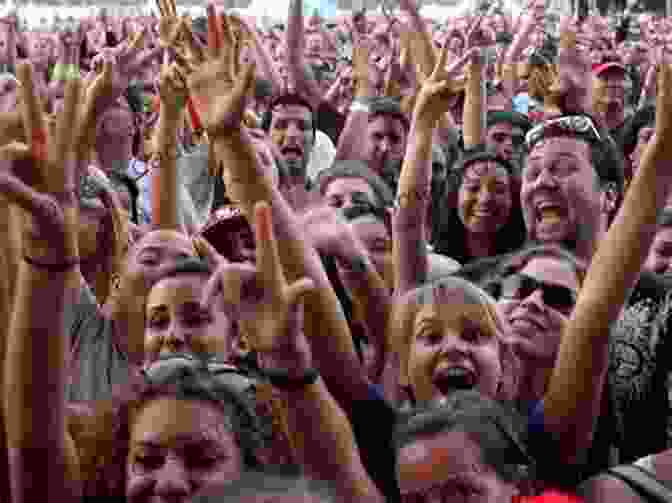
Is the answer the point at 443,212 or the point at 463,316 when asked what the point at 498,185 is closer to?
the point at 443,212

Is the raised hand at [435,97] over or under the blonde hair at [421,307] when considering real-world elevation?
over

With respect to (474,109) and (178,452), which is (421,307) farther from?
(474,109)

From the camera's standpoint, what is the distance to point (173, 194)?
354 centimetres

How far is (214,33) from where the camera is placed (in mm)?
3031

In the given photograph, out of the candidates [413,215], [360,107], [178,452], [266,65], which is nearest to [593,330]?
[178,452]

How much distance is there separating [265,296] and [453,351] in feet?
1.32

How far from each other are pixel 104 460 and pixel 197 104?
0.83 metres

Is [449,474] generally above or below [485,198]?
below

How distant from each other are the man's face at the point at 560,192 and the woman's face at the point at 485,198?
303 millimetres

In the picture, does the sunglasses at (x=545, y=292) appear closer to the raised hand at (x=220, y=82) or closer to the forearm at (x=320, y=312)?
the forearm at (x=320, y=312)

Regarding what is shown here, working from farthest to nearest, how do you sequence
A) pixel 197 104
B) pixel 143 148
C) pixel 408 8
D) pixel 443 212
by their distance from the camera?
pixel 143 148, pixel 408 8, pixel 443 212, pixel 197 104

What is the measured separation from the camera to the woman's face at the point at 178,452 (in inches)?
88.7

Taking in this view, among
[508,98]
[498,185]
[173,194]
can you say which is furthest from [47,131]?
[508,98]

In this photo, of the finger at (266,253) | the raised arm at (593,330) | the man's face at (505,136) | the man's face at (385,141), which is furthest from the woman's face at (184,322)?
the man's face at (505,136)
